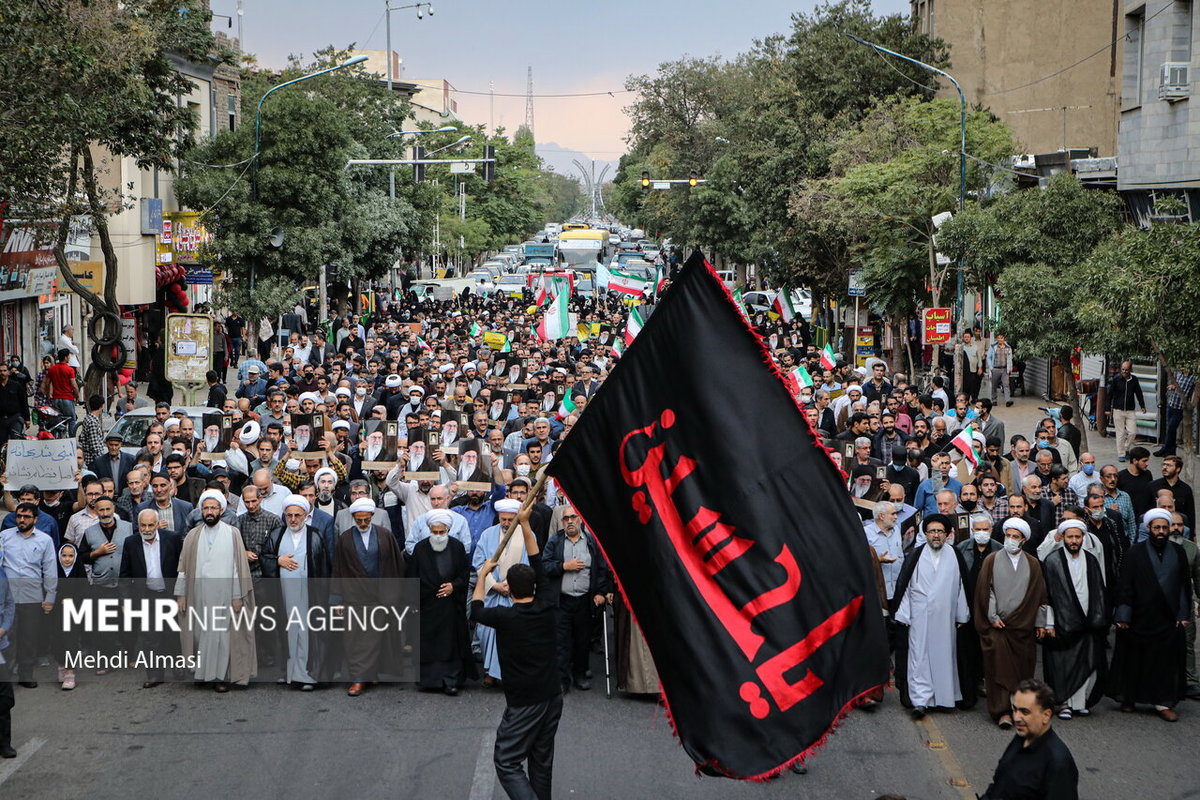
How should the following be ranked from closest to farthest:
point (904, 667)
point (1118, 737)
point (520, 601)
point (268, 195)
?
point (520, 601) < point (1118, 737) < point (904, 667) < point (268, 195)

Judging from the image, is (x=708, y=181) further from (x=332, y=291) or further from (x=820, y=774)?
(x=820, y=774)

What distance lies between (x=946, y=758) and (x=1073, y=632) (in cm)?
169

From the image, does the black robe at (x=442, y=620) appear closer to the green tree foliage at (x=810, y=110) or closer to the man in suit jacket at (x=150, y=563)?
the man in suit jacket at (x=150, y=563)

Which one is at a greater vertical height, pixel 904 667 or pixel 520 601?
pixel 520 601

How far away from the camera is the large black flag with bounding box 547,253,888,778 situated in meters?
6.02

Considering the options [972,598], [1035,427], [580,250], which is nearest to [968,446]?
[972,598]

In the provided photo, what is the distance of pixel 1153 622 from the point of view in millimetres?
10883

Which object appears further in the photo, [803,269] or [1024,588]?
[803,269]

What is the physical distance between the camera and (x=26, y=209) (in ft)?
65.2

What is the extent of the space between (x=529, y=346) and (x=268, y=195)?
314 inches

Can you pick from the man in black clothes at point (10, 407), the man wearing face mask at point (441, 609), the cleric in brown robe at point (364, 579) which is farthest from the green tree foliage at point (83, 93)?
the man wearing face mask at point (441, 609)

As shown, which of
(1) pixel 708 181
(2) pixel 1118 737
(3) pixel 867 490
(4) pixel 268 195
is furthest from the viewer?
(1) pixel 708 181

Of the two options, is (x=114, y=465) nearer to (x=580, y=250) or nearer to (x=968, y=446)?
(x=968, y=446)

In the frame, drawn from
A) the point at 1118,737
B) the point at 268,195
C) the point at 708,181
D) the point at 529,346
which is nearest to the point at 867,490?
the point at 1118,737
